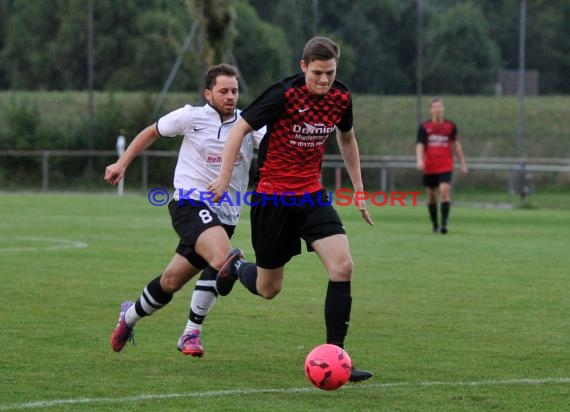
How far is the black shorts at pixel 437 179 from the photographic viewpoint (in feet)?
62.1

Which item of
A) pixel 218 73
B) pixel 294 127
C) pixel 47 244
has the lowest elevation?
pixel 47 244

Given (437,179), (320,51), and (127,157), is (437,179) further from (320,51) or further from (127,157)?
(320,51)

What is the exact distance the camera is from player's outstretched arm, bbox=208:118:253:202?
6.64 meters

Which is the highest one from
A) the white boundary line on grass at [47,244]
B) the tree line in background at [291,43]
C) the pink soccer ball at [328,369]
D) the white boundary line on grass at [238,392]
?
the tree line in background at [291,43]

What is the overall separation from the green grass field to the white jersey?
40.0 inches

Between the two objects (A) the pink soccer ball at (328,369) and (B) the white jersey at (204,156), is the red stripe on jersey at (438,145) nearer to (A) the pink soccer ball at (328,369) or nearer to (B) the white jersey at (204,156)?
(B) the white jersey at (204,156)

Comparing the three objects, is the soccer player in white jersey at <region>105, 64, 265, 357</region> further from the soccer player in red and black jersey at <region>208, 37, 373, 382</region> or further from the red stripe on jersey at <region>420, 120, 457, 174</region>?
the red stripe on jersey at <region>420, 120, 457, 174</region>

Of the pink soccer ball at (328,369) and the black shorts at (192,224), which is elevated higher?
the black shorts at (192,224)

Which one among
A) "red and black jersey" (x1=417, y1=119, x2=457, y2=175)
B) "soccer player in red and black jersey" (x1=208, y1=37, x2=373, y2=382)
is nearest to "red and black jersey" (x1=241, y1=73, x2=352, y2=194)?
"soccer player in red and black jersey" (x1=208, y1=37, x2=373, y2=382)

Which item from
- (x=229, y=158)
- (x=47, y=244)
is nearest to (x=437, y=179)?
(x=47, y=244)

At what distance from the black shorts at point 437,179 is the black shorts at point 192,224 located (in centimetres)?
1152

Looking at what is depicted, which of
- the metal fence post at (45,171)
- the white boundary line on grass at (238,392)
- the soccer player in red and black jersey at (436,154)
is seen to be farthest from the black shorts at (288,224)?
the metal fence post at (45,171)

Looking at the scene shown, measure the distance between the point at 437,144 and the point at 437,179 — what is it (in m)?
0.56

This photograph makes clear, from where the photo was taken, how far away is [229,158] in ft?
22.0
